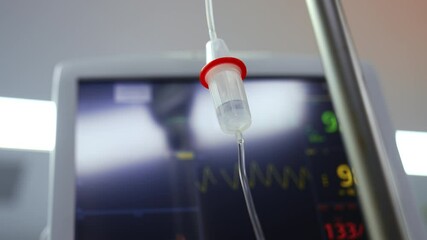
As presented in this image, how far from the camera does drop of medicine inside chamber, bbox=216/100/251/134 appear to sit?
0.51 m

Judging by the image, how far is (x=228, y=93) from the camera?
0.52 metres

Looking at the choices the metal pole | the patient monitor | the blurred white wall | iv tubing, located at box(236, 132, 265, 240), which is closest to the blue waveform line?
the patient monitor

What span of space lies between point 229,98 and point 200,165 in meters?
0.27

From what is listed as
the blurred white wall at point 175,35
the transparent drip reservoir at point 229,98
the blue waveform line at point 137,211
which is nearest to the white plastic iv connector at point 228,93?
the transparent drip reservoir at point 229,98

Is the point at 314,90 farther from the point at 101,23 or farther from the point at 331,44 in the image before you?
the point at 101,23

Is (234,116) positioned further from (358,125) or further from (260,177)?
(260,177)

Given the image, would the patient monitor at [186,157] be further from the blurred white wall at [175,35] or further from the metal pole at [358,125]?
the blurred white wall at [175,35]

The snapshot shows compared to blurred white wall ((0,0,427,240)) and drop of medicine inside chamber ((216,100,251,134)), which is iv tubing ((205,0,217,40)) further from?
blurred white wall ((0,0,427,240))

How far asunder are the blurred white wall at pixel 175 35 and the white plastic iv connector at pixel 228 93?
2.92 feet

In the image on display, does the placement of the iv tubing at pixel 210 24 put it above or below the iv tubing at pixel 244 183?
above

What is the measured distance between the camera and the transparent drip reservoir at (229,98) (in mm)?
513

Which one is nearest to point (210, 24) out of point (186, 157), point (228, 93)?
point (228, 93)

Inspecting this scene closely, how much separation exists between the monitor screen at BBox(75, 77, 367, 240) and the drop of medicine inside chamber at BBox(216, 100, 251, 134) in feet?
0.80

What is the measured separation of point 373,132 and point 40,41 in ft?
3.94
